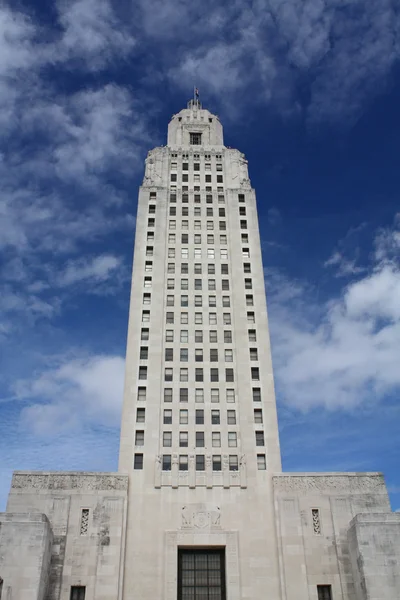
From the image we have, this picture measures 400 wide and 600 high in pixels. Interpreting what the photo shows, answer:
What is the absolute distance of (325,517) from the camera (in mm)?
41875

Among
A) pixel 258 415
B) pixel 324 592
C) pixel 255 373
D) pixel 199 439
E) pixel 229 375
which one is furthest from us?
pixel 255 373

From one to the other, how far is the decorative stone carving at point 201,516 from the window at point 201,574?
1914mm

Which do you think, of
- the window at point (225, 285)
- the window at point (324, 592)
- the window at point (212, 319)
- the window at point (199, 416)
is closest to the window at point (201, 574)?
the window at point (324, 592)

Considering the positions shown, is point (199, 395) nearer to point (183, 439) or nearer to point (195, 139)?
point (183, 439)

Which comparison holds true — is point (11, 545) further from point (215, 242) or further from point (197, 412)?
point (215, 242)

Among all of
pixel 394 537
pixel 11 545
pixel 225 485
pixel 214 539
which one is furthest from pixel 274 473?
pixel 11 545

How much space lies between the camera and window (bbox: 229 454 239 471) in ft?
147

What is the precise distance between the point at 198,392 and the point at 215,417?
2.93 meters

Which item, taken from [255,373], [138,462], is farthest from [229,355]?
[138,462]

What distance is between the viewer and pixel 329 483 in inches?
1716

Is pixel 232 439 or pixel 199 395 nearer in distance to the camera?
pixel 232 439

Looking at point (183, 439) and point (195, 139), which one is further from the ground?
point (195, 139)

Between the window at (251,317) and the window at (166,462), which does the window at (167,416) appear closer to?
the window at (166,462)

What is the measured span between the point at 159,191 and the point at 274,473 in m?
36.1
